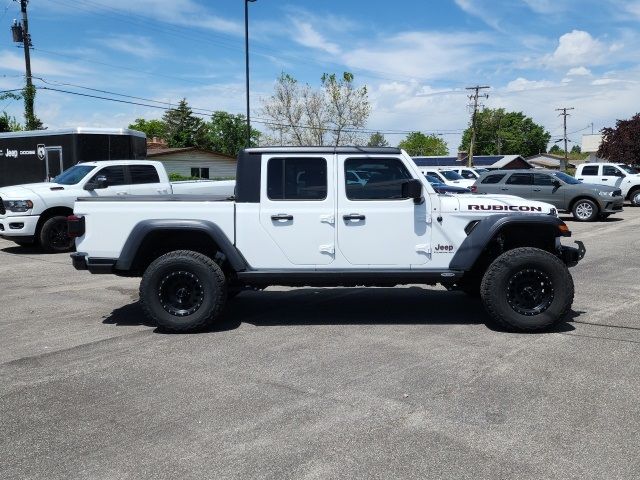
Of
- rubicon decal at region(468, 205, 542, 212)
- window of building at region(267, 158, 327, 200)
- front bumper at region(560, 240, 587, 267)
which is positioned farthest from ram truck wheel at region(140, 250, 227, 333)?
front bumper at region(560, 240, 587, 267)

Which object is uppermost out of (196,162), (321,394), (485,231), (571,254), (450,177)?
(196,162)

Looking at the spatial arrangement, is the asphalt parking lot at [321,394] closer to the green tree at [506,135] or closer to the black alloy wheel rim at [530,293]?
the black alloy wheel rim at [530,293]

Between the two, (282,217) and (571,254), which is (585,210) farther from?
(282,217)

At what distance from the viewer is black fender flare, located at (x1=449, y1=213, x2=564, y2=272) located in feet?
19.7

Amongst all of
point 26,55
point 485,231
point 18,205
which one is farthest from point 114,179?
point 26,55

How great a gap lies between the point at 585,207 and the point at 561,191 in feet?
2.77

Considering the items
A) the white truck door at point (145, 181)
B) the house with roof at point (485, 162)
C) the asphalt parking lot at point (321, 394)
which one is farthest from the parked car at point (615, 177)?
the house with roof at point (485, 162)

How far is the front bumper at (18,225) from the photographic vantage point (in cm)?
1219

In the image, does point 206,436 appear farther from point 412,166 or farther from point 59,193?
point 59,193

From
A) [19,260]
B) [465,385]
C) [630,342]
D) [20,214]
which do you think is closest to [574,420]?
[465,385]

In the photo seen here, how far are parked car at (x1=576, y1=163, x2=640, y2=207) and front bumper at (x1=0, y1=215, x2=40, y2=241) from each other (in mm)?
21034

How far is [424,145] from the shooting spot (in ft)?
473

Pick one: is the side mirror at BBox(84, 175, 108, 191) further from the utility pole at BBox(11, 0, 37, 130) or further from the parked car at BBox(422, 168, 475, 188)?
the utility pole at BBox(11, 0, 37, 130)

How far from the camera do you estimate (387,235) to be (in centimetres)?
615
